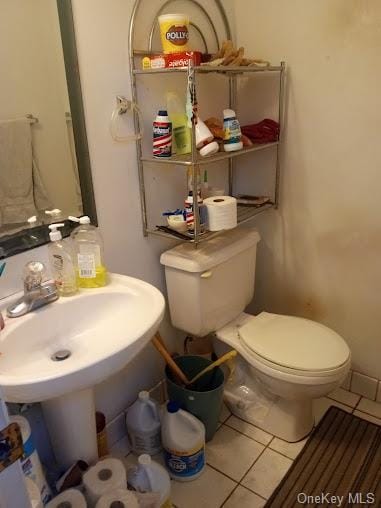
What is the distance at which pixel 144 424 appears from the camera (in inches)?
61.6

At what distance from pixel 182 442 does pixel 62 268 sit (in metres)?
0.75

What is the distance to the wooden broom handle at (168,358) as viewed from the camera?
1.51 metres

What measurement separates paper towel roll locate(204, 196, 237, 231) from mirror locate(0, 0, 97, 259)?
1.40ft

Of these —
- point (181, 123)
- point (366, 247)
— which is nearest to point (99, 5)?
point (181, 123)

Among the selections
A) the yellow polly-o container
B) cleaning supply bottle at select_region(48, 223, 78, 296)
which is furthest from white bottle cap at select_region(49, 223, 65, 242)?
the yellow polly-o container

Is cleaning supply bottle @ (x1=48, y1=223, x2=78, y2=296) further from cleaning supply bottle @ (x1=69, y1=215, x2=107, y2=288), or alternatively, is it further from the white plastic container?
the white plastic container

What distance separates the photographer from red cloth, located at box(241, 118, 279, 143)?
1.70 meters

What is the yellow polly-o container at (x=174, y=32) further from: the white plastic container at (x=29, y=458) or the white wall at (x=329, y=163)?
the white plastic container at (x=29, y=458)

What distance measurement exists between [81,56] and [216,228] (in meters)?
0.68

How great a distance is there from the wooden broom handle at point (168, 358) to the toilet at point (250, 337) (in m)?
0.14

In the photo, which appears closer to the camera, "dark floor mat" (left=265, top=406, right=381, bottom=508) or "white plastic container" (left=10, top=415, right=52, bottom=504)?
"white plastic container" (left=10, top=415, right=52, bottom=504)

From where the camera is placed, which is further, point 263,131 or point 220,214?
point 263,131

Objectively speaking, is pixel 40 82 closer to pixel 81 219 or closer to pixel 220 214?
pixel 81 219

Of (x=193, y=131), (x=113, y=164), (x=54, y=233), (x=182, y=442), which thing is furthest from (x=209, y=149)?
(x=182, y=442)
